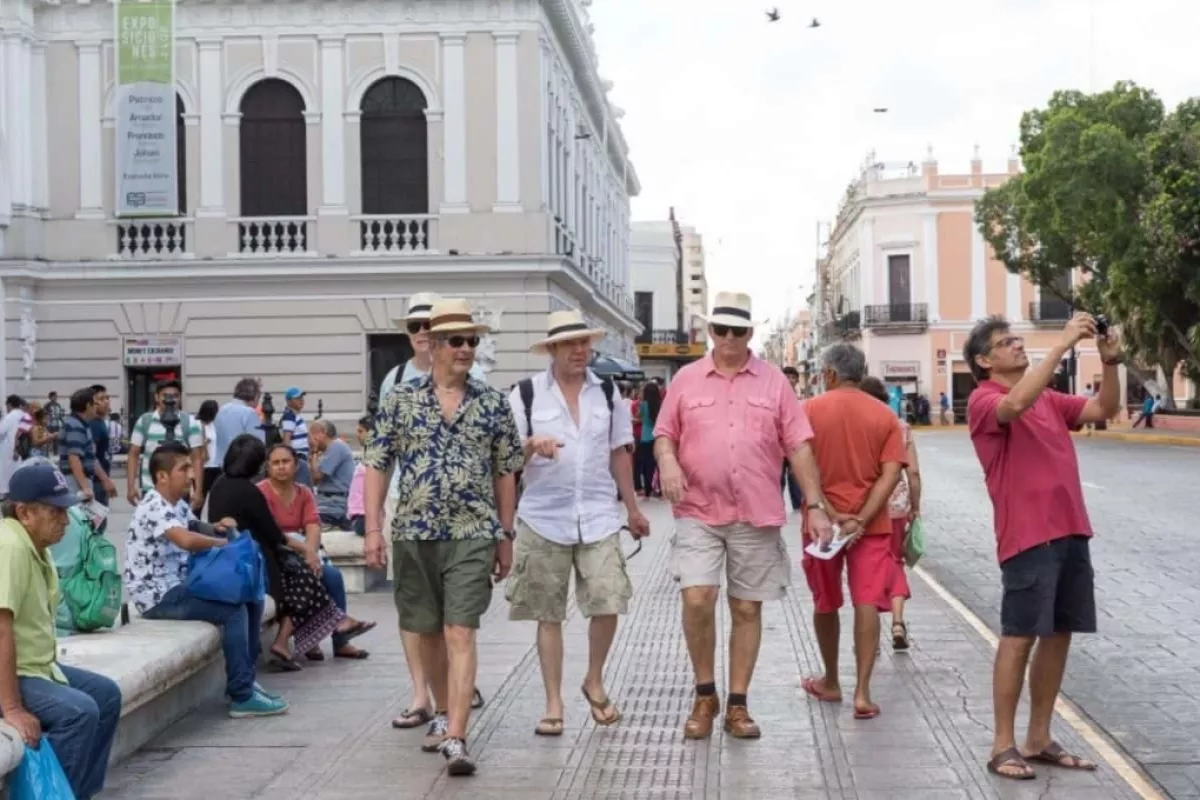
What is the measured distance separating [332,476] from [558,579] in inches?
257

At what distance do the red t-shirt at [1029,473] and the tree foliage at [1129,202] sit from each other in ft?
116

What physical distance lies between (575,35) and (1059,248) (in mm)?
19446

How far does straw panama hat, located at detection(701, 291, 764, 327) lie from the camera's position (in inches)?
297

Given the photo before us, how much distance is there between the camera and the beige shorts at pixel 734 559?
7.51 metres

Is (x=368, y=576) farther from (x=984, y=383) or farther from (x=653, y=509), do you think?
(x=653, y=509)

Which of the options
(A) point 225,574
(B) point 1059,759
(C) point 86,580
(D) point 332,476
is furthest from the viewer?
(D) point 332,476

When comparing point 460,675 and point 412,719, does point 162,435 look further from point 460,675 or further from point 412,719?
point 460,675

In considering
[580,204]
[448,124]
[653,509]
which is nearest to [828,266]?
[580,204]

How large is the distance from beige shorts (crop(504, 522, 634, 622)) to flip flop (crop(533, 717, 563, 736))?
45 cm

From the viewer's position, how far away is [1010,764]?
21.5 ft

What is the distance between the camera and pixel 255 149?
1266 inches

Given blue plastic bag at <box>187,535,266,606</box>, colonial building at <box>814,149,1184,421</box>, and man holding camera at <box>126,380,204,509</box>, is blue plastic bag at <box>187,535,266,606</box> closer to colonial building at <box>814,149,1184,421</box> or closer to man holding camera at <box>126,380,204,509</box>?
man holding camera at <box>126,380,204,509</box>

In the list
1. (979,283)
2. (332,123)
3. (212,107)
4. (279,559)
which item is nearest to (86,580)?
(279,559)

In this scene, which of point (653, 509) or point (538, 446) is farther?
point (653, 509)
